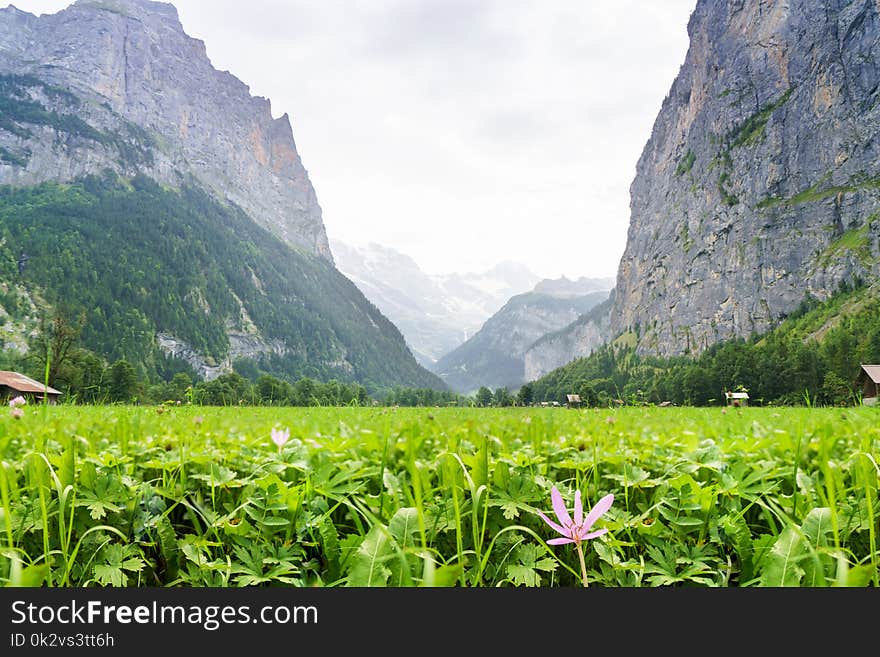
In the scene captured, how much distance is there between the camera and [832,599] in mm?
1186

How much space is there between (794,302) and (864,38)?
74.1 meters

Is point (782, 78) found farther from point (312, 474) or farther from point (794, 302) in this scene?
point (312, 474)

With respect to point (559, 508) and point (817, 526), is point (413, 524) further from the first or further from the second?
point (817, 526)

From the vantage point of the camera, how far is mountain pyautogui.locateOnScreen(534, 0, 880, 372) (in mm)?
138625

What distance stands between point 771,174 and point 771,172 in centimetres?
61

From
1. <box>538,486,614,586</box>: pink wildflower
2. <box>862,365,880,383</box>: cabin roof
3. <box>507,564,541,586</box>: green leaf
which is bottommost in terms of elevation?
<box>507,564,541,586</box>: green leaf

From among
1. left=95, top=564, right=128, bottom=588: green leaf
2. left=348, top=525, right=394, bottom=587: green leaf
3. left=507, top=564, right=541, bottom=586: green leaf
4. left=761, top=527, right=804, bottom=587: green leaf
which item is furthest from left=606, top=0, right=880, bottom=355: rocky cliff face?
left=95, top=564, right=128, bottom=588: green leaf

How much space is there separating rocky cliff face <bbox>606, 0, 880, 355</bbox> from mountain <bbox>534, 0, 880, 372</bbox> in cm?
34

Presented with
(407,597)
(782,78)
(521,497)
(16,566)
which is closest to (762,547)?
(521,497)

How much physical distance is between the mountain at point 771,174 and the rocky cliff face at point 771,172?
0.34 m

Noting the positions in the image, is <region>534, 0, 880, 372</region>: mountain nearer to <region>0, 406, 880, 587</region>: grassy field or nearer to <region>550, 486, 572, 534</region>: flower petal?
<region>0, 406, 880, 587</region>: grassy field

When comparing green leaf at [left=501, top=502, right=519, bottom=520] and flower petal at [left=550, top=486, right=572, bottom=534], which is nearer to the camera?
flower petal at [left=550, top=486, right=572, bottom=534]

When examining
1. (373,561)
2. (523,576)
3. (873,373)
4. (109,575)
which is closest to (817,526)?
(523,576)

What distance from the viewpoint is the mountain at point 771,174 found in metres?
139
